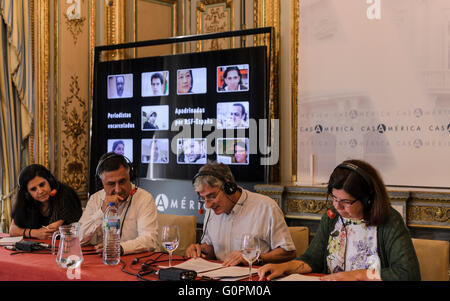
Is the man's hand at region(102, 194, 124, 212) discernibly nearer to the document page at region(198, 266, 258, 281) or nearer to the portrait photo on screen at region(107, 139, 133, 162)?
the document page at region(198, 266, 258, 281)

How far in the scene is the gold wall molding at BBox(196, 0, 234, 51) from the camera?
592 centimetres

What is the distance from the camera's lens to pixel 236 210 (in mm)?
2980

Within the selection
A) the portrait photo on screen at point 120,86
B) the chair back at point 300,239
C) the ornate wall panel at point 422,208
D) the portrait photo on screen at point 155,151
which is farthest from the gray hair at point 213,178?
the portrait photo on screen at point 120,86

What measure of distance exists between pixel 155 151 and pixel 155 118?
35 cm

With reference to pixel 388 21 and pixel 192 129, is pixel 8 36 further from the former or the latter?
pixel 388 21

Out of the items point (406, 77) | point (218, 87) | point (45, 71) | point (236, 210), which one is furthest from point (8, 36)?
point (406, 77)

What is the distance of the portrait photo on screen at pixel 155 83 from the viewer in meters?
5.57

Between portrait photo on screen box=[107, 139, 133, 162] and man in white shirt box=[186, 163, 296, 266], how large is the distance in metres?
2.83

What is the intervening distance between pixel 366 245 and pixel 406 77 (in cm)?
249

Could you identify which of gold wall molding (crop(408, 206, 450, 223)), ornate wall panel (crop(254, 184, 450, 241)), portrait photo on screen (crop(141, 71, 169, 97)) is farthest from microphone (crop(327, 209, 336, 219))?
portrait photo on screen (crop(141, 71, 169, 97))

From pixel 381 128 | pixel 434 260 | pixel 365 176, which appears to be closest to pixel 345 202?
pixel 365 176

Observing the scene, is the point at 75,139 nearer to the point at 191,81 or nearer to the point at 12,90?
the point at 12,90

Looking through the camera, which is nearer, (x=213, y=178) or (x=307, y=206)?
(x=213, y=178)

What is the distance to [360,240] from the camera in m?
2.47
